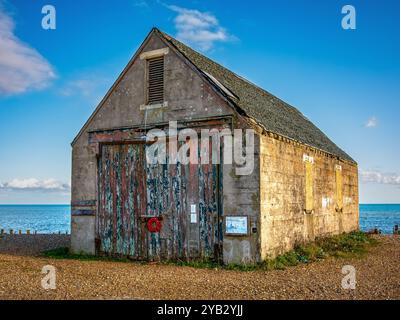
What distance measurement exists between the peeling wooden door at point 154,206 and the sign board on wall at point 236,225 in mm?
404

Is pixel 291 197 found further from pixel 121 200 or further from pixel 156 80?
pixel 156 80

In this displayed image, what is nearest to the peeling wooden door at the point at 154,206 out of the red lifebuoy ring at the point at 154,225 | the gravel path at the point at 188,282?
the red lifebuoy ring at the point at 154,225

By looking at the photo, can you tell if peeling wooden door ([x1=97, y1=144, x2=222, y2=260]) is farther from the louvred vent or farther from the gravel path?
the louvred vent

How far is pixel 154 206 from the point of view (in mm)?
13922

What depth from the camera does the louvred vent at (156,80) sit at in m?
14.3

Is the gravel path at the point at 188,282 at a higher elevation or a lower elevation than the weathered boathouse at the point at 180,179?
lower

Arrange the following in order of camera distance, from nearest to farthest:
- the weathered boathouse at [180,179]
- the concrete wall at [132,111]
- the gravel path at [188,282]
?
1. the gravel path at [188,282]
2. the weathered boathouse at [180,179]
3. the concrete wall at [132,111]

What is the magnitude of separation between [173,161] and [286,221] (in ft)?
13.7

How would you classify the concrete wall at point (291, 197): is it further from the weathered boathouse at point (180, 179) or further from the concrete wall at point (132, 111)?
the concrete wall at point (132, 111)

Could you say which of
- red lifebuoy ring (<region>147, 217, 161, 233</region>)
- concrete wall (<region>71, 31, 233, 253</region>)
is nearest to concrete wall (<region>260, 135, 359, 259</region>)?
concrete wall (<region>71, 31, 233, 253</region>)
